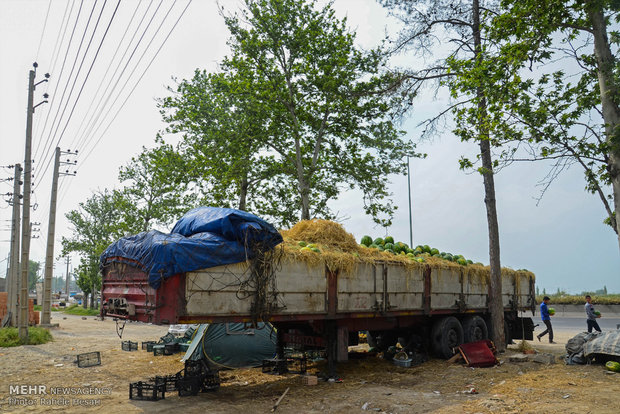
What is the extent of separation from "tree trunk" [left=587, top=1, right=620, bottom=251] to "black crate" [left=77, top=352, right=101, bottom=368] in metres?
12.2

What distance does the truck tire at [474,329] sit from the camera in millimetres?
12500

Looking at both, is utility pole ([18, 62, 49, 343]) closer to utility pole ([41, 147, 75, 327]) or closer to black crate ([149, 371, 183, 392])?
utility pole ([41, 147, 75, 327])

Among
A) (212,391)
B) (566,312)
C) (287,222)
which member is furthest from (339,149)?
(566,312)

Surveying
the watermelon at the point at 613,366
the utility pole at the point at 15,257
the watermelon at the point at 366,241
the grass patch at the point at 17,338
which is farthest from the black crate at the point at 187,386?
the utility pole at the point at 15,257

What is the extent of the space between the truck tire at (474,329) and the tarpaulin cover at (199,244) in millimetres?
7343

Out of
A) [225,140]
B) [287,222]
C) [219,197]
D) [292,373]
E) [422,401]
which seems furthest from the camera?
[287,222]

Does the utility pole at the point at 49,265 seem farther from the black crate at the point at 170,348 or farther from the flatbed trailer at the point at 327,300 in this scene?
the flatbed trailer at the point at 327,300

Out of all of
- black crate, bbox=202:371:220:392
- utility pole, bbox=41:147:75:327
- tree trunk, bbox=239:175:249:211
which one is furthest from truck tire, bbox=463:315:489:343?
utility pole, bbox=41:147:75:327

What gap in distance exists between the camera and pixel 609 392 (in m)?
7.59

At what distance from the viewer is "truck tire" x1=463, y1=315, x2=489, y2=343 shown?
12500mm

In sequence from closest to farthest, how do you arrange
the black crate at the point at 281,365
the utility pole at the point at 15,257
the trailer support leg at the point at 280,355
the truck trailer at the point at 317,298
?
1. the truck trailer at the point at 317,298
2. the black crate at the point at 281,365
3. the trailer support leg at the point at 280,355
4. the utility pole at the point at 15,257

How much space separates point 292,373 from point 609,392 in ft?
19.4

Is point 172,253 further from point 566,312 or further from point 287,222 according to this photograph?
point 566,312

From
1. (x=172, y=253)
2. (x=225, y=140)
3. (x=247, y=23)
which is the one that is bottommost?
(x=172, y=253)
